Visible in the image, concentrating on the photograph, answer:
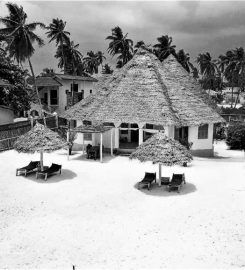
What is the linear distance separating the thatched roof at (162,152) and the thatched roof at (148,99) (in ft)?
25.3

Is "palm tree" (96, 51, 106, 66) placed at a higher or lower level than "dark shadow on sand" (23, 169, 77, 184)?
higher

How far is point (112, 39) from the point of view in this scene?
61938mm

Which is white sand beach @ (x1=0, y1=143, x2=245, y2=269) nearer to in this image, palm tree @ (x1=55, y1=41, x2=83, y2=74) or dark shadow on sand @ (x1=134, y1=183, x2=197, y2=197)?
dark shadow on sand @ (x1=134, y1=183, x2=197, y2=197)

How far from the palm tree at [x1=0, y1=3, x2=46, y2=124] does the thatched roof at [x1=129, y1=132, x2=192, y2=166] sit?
88.2ft

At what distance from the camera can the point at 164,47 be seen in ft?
204

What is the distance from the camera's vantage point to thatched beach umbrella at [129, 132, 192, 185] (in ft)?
54.0

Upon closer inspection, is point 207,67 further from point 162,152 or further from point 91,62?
point 162,152

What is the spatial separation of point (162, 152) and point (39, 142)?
7.18 meters

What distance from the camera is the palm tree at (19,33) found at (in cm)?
3788

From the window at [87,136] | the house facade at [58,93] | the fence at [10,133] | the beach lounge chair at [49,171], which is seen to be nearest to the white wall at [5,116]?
the fence at [10,133]

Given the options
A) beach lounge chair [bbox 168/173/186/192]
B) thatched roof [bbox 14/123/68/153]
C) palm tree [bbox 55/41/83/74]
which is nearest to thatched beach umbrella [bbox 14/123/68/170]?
thatched roof [bbox 14/123/68/153]

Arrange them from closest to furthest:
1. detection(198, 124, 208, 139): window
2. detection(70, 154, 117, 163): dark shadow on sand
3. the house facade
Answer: detection(70, 154, 117, 163): dark shadow on sand < detection(198, 124, 208, 139): window < the house facade

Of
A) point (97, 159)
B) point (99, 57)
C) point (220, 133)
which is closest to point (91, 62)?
point (99, 57)

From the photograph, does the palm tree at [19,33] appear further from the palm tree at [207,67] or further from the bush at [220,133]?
the palm tree at [207,67]
